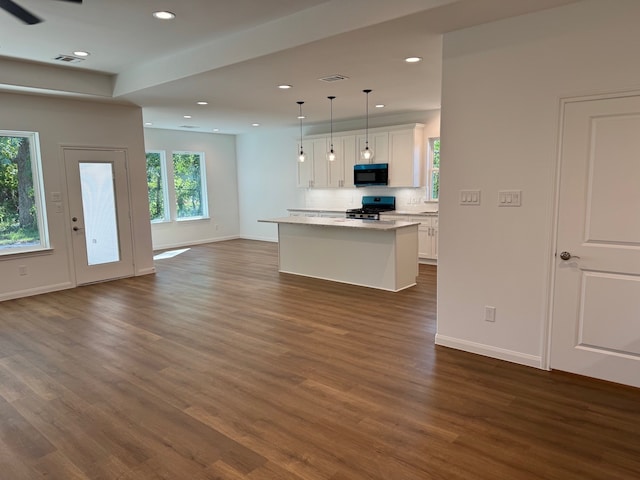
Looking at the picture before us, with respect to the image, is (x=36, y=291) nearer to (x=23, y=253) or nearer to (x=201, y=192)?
(x=23, y=253)

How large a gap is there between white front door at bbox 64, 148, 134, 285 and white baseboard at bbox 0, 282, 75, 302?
17cm

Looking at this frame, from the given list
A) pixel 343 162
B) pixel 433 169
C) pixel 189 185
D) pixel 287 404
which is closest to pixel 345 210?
pixel 343 162

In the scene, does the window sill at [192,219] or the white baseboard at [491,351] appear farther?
the window sill at [192,219]

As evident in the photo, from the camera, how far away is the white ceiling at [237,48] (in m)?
3.23

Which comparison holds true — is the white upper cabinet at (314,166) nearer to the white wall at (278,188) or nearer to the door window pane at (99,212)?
the white wall at (278,188)

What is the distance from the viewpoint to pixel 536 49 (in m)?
3.02

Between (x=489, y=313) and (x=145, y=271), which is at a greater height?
(x=489, y=313)

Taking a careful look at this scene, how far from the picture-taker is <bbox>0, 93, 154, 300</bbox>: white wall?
5.51 metres

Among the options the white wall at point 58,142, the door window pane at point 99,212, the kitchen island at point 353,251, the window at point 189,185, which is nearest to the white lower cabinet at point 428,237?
the kitchen island at point 353,251

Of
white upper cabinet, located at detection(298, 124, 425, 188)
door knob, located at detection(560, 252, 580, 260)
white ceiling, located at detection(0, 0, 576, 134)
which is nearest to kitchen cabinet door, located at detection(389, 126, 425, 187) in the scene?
white upper cabinet, located at detection(298, 124, 425, 188)

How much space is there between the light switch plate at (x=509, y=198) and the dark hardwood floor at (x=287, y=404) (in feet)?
4.19

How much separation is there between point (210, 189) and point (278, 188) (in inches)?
67.6

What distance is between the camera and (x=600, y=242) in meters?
2.95

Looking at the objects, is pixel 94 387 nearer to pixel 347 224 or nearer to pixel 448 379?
pixel 448 379
